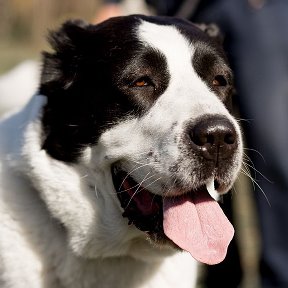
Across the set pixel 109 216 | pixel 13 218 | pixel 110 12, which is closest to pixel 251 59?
pixel 110 12

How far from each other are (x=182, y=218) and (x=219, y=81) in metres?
0.71

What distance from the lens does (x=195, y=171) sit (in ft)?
10.4

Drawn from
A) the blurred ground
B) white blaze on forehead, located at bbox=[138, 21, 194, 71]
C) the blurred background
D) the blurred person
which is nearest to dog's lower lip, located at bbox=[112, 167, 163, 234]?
white blaze on forehead, located at bbox=[138, 21, 194, 71]

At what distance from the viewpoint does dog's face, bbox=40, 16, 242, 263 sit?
316 centimetres

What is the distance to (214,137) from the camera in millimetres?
3062

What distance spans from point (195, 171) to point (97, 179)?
53cm

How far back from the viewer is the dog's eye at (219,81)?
3.54m

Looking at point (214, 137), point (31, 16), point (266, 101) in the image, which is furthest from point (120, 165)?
point (31, 16)

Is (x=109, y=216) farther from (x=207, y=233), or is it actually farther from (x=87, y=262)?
(x=207, y=233)

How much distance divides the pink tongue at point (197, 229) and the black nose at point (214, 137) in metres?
0.27

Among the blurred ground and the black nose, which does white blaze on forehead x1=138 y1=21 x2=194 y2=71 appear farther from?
the blurred ground

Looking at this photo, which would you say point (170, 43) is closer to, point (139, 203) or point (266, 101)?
point (139, 203)

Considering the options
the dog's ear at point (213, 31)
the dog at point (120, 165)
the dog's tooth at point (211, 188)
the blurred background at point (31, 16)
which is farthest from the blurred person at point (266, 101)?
the blurred background at point (31, 16)

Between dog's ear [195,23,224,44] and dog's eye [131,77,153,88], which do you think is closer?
dog's eye [131,77,153,88]
